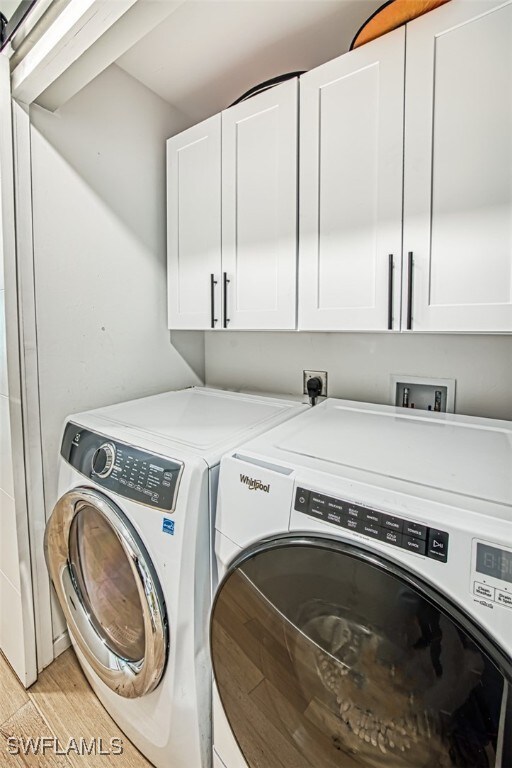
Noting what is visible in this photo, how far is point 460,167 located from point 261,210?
2.14 ft

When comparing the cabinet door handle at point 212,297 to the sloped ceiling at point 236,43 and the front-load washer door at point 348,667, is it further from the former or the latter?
the front-load washer door at point 348,667

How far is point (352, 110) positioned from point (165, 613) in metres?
1.55

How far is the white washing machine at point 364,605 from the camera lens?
54 cm

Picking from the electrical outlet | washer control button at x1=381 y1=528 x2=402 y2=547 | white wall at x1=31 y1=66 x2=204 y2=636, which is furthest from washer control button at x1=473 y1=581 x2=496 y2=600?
white wall at x1=31 y1=66 x2=204 y2=636

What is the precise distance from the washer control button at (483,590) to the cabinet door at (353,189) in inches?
Answer: 28.8

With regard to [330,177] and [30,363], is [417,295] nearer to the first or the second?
[330,177]

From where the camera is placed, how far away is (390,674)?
0.61 m

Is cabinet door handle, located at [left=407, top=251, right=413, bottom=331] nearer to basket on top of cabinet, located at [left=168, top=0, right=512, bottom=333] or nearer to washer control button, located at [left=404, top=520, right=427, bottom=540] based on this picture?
basket on top of cabinet, located at [left=168, top=0, right=512, bottom=333]

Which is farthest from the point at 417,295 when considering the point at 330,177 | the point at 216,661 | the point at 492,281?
the point at 216,661

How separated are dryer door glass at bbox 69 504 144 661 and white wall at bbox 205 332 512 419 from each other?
0.95 metres

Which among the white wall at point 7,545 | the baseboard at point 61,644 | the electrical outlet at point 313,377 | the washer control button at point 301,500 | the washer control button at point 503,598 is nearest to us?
the washer control button at point 503,598

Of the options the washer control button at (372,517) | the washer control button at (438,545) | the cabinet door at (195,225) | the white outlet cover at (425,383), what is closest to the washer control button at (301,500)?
the washer control button at (372,517)

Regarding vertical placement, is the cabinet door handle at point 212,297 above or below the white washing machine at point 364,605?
above

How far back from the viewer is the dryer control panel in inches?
35.6
